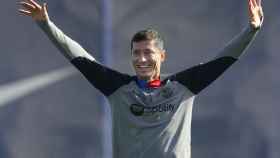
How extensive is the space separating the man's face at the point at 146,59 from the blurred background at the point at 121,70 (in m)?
1.38

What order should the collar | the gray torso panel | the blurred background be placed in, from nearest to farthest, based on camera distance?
the gray torso panel < the collar < the blurred background

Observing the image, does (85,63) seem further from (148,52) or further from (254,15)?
(254,15)

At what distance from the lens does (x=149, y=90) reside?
320cm

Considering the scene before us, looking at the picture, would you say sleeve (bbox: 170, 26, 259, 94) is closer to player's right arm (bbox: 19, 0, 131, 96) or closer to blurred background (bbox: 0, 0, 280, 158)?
player's right arm (bbox: 19, 0, 131, 96)

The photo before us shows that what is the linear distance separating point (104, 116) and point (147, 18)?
610 millimetres

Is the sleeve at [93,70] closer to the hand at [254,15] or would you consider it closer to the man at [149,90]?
the man at [149,90]

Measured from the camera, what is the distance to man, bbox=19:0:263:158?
3.11m

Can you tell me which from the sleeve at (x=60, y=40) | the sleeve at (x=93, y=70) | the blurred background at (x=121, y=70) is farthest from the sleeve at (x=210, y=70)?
the blurred background at (x=121, y=70)

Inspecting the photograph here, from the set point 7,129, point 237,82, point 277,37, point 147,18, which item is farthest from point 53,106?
point 277,37

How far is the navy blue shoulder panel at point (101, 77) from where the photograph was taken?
10.6 feet

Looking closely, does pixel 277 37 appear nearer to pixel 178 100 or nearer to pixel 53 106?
pixel 53 106

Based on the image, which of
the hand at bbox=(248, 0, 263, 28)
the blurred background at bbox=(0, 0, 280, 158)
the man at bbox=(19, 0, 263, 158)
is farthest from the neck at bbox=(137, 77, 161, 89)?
the blurred background at bbox=(0, 0, 280, 158)

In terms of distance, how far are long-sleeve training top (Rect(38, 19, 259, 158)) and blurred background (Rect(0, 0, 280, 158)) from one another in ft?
4.27

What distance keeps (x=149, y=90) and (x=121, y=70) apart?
1.40 metres
